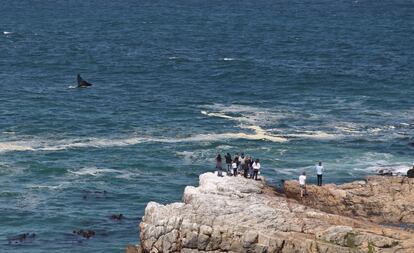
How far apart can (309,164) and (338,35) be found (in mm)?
106757

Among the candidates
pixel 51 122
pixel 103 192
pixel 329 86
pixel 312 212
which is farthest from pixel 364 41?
pixel 312 212

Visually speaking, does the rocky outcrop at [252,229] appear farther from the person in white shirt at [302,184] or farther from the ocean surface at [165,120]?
the ocean surface at [165,120]

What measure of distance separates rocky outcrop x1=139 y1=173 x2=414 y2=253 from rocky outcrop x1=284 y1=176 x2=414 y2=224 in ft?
19.0

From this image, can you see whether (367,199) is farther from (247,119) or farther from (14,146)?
(247,119)

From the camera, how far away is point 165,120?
358ft

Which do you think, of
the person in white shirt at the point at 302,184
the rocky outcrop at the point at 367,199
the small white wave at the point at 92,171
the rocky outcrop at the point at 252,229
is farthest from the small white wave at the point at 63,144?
the rocky outcrop at the point at 252,229

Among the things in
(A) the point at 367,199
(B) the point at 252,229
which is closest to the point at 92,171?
(A) the point at 367,199

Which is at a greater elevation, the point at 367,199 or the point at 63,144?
the point at 63,144

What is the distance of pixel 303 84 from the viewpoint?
13312 cm

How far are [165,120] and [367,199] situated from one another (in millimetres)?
42730

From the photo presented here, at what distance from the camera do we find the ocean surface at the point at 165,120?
7962cm

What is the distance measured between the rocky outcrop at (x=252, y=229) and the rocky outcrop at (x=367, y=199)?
580 centimetres

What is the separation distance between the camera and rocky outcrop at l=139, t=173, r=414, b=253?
5728 centimetres

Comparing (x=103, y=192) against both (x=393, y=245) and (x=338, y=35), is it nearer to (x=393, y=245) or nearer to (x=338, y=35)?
(x=393, y=245)
